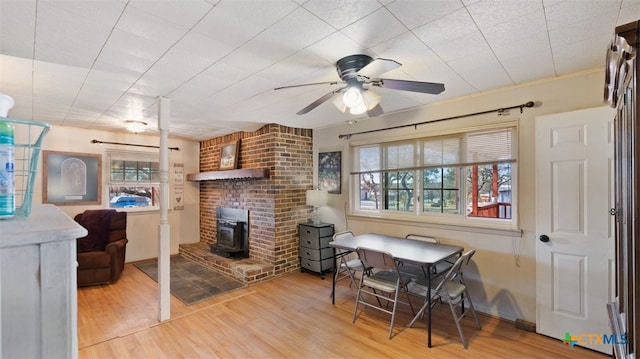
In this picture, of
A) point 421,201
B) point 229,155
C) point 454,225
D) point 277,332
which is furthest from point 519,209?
point 229,155

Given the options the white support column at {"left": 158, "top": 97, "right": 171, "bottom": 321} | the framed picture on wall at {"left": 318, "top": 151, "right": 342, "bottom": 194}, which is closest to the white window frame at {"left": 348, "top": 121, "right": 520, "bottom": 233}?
the framed picture on wall at {"left": 318, "top": 151, "right": 342, "bottom": 194}

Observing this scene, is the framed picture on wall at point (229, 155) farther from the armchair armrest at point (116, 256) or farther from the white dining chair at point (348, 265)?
the white dining chair at point (348, 265)

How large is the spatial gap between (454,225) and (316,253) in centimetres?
195

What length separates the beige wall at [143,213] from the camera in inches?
173

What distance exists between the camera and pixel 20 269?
0.59 meters

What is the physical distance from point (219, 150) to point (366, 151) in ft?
9.51

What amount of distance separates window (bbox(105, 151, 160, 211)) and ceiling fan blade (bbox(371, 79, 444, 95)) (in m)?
4.82

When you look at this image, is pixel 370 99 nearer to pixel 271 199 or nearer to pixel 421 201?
pixel 421 201

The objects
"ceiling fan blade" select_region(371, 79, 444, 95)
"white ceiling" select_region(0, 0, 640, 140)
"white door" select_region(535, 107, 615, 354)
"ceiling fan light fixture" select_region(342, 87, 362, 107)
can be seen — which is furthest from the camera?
"white door" select_region(535, 107, 615, 354)

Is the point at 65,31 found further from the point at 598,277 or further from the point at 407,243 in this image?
the point at 598,277

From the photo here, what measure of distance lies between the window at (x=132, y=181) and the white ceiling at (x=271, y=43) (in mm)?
1989

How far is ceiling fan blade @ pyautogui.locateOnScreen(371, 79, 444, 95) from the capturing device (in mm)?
1848

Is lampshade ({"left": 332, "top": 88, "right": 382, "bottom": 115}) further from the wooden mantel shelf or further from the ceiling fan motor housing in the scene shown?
the wooden mantel shelf

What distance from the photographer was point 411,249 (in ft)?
9.65
